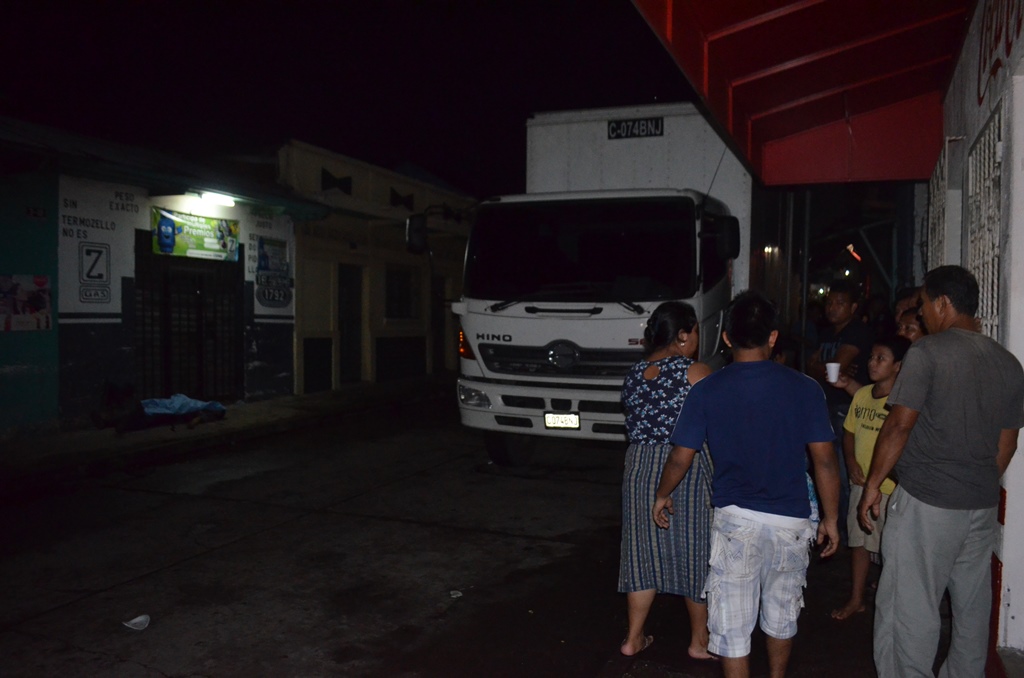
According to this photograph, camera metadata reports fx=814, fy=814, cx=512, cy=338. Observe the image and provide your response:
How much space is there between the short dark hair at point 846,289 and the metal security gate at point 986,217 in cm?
76

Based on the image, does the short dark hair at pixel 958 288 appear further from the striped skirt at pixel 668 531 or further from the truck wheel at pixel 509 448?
the truck wheel at pixel 509 448

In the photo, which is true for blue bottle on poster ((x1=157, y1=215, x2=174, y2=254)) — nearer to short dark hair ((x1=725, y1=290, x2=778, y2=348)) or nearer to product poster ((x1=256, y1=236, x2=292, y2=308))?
product poster ((x1=256, y1=236, x2=292, y2=308))

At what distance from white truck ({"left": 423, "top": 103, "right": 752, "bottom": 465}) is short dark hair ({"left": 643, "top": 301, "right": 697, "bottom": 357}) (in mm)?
3231

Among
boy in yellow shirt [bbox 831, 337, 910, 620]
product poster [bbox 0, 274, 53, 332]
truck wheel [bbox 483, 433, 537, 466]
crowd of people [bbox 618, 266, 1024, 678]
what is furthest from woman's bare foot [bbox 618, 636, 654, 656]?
product poster [bbox 0, 274, 53, 332]

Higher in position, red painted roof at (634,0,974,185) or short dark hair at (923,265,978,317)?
red painted roof at (634,0,974,185)

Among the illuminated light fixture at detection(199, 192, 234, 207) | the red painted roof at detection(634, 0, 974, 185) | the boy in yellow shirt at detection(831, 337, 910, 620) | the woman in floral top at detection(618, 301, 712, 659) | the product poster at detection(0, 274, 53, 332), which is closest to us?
the woman in floral top at detection(618, 301, 712, 659)

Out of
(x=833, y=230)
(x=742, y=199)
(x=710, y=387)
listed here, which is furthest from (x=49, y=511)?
(x=833, y=230)

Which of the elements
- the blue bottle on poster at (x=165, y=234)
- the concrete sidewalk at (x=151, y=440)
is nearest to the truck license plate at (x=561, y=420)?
the concrete sidewalk at (x=151, y=440)

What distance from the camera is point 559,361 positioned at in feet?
24.1

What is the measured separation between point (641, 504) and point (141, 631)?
2.73 m

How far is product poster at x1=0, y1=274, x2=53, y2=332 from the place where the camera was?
31.3ft

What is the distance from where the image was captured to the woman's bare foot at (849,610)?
15.0ft

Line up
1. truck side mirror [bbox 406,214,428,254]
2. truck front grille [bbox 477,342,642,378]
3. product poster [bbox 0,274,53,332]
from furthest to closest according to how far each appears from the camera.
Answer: product poster [bbox 0,274,53,332]
truck side mirror [bbox 406,214,428,254]
truck front grille [bbox 477,342,642,378]

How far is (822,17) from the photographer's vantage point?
5367mm
